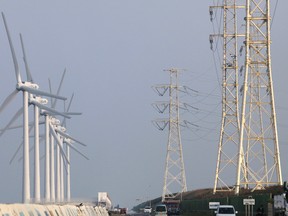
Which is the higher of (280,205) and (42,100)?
(42,100)

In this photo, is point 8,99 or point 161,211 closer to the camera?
point 8,99

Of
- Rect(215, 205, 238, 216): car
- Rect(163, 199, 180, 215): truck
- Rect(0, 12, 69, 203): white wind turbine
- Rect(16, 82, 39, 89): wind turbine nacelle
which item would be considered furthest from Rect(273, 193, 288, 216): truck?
Rect(163, 199, 180, 215): truck

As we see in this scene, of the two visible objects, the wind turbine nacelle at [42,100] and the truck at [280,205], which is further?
the wind turbine nacelle at [42,100]

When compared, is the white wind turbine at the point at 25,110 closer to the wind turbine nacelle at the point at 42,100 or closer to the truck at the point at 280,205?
the wind turbine nacelle at the point at 42,100

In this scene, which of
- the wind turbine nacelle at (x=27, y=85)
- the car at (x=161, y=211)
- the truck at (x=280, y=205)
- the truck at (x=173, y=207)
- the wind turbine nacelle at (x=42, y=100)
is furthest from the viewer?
the truck at (x=173, y=207)

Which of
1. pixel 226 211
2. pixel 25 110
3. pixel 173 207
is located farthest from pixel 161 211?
pixel 25 110

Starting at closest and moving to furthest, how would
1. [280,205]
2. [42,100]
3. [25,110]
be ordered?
[280,205] → [25,110] → [42,100]

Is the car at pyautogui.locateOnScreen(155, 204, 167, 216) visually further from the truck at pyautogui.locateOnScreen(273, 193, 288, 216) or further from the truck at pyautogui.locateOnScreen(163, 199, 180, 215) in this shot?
Answer: the truck at pyautogui.locateOnScreen(273, 193, 288, 216)

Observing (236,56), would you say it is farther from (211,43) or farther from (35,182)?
(35,182)

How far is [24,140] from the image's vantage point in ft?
247

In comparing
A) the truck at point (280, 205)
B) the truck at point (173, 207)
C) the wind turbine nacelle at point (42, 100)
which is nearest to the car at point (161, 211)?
the truck at point (173, 207)

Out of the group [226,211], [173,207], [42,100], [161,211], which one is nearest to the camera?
[226,211]

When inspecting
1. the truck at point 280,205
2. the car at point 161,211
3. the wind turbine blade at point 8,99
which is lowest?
the truck at point 280,205

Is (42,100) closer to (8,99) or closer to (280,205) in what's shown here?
(8,99)
